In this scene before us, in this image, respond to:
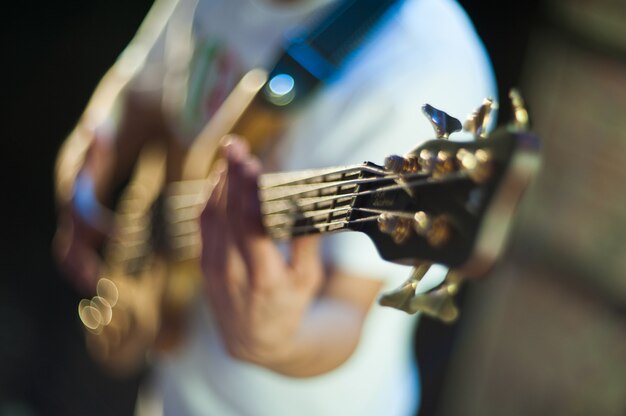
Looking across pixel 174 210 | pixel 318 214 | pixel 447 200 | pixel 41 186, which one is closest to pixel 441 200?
pixel 447 200

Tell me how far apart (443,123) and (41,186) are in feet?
3.31

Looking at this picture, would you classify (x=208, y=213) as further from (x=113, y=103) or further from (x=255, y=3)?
(x=113, y=103)

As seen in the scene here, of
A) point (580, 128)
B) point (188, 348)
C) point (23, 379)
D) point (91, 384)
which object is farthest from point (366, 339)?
point (23, 379)

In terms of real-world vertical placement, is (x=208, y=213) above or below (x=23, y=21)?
below

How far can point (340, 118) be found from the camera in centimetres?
56

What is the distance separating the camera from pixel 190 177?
712 millimetres

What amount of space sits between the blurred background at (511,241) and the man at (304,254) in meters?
0.10

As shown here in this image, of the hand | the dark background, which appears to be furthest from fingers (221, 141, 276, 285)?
the dark background

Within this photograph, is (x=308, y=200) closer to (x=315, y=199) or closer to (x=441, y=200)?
(x=315, y=199)

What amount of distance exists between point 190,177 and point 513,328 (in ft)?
1.68

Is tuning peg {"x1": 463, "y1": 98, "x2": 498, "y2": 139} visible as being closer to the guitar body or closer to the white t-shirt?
the white t-shirt

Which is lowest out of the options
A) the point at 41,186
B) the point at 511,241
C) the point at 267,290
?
the point at 41,186

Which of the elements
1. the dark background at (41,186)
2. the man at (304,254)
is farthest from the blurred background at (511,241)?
the man at (304,254)

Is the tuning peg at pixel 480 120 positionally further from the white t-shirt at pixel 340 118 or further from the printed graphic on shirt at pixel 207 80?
the printed graphic on shirt at pixel 207 80
